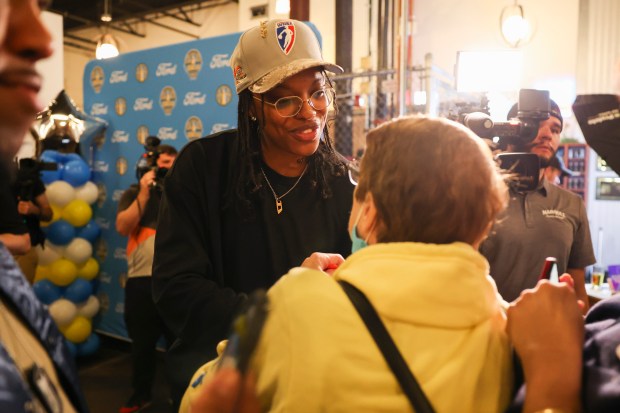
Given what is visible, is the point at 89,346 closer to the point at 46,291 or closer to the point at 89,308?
the point at 89,308

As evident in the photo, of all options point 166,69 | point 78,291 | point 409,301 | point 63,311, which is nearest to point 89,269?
point 78,291

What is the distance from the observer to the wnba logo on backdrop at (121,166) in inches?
192

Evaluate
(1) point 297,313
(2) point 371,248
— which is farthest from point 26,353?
(2) point 371,248

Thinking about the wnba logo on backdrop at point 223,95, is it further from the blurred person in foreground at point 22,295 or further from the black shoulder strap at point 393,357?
the black shoulder strap at point 393,357

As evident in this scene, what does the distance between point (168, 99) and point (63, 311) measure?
1.97 meters

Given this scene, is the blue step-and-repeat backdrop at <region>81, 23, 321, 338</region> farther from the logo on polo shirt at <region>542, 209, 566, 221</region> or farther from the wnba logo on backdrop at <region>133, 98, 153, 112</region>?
the logo on polo shirt at <region>542, 209, 566, 221</region>

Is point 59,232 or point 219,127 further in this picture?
point 59,232

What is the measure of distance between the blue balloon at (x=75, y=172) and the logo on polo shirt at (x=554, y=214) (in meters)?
3.74

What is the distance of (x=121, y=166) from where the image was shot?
489cm

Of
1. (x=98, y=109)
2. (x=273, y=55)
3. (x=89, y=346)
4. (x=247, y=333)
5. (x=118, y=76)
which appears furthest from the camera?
(x=98, y=109)

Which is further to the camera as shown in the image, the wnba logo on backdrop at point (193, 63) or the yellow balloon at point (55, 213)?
the yellow balloon at point (55, 213)

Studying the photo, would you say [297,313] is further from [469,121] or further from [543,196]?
[543,196]

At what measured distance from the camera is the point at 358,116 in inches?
334

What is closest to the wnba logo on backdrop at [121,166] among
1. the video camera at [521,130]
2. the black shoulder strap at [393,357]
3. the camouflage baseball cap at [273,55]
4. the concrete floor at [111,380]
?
the concrete floor at [111,380]
